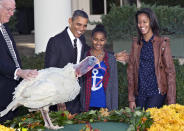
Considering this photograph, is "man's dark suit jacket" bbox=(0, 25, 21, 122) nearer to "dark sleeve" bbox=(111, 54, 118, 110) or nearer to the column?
"dark sleeve" bbox=(111, 54, 118, 110)

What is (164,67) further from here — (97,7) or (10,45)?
(97,7)

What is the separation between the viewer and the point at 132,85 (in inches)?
177

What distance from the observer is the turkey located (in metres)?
2.74

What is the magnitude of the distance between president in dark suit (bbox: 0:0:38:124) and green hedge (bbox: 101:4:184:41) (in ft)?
18.3

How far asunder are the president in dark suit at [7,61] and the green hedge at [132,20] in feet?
18.3

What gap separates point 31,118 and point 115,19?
6088 millimetres

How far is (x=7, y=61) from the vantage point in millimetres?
3443

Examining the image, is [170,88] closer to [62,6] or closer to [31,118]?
[31,118]

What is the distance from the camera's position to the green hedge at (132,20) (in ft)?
29.3

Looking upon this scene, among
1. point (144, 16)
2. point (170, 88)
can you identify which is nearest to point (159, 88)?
point (170, 88)

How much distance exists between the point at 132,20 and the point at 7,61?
19.2ft

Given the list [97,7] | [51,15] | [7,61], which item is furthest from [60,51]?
[97,7]

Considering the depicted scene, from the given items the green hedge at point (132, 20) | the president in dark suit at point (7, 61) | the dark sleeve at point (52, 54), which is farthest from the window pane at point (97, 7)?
the president in dark suit at point (7, 61)

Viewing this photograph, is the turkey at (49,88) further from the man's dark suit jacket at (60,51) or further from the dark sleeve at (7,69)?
the man's dark suit jacket at (60,51)
